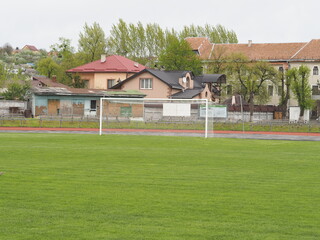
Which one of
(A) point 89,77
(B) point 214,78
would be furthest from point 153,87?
(A) point 89,77

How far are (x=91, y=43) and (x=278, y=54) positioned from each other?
31620 millimetres

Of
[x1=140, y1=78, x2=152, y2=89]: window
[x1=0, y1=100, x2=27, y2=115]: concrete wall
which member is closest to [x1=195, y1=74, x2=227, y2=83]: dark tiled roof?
[x1=140, y1=78, x2=152, y2=89]: window

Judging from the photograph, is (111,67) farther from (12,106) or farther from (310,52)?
(310,52)

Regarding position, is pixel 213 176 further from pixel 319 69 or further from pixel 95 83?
pixel 319 69

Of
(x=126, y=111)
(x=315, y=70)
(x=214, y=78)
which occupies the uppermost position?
(x=315, y=70)

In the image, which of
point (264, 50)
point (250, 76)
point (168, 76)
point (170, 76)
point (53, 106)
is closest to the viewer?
point (53, 106)

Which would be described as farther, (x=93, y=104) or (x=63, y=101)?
(x=93, y=104)

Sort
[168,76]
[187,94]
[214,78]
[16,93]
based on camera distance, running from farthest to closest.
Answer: [214,78]
[168,76]
[187,94]
[16,93]

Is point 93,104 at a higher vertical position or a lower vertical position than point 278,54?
lower

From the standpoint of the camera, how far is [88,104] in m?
66.3

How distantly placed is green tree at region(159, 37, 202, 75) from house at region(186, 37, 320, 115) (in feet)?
12.0

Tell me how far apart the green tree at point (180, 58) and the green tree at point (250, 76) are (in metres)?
7.74

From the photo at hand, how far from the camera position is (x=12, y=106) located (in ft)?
220

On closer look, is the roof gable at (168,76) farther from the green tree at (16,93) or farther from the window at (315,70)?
the window at (315,70)
